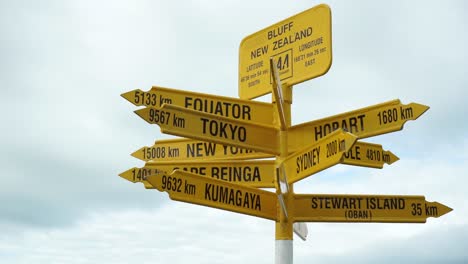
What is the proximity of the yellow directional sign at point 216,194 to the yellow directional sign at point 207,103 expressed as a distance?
2.76ft

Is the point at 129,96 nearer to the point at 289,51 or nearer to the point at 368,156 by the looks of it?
the point at 289,51

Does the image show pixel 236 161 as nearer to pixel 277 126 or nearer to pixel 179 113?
pixel 277 126

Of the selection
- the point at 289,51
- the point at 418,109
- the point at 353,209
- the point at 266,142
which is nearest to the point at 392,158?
the point at 353,209

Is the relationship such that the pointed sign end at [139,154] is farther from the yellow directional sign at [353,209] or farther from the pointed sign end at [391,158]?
the pointed sign end at [391,158]

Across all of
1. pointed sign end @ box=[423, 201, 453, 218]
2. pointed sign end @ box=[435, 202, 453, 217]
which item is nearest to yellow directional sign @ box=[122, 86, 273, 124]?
pointed sign end @ box=[423, 201, 453, 218]

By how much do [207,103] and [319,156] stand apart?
60.8 inches

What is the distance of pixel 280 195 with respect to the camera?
5641 millimetres

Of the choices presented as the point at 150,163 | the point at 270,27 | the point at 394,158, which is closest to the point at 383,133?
the point at 394,158

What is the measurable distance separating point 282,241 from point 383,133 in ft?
4.85

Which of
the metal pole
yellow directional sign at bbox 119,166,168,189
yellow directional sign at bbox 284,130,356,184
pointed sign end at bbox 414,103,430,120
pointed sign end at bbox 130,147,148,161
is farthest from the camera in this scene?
pointed sign end at bbox 130,147,148,161

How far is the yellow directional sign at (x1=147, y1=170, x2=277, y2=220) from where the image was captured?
18.2 feet

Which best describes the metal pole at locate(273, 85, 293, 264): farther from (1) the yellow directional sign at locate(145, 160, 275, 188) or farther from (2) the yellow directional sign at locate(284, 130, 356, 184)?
(2) the yellow directional sign at locate(284, 130, 356, 184)

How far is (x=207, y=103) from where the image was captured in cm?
646

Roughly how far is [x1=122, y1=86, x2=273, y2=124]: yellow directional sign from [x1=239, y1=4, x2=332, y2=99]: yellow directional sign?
0.43 meters
